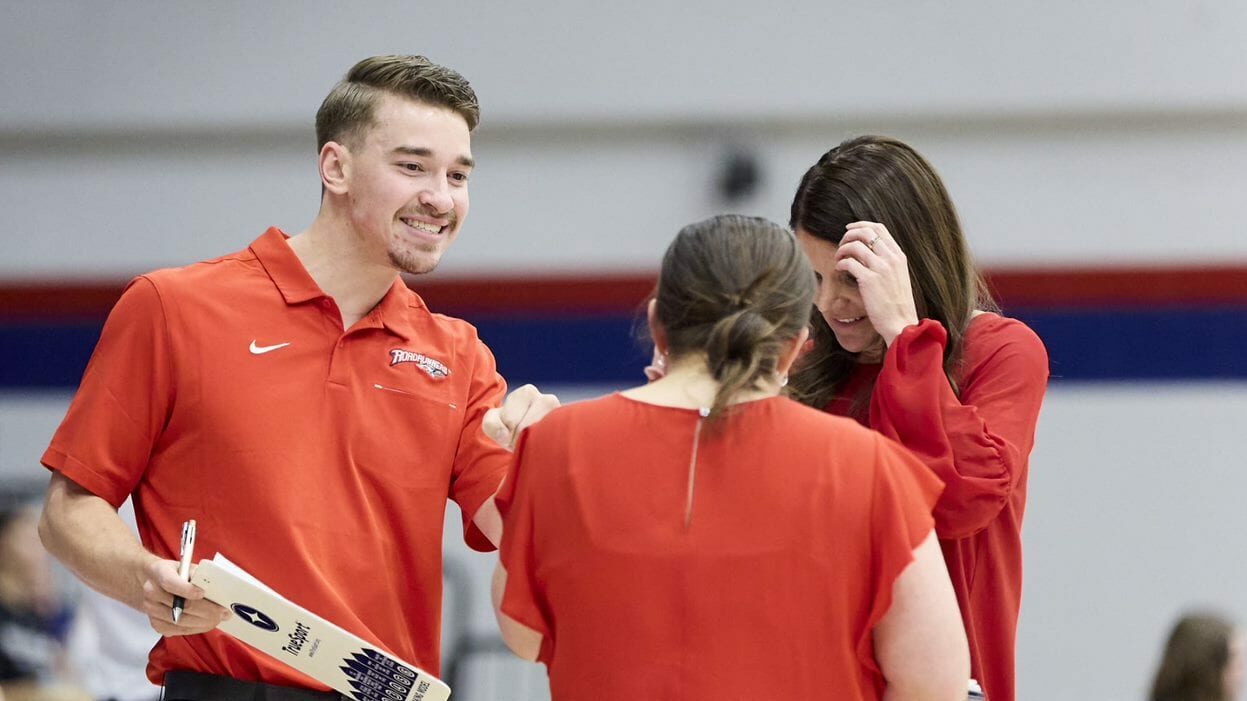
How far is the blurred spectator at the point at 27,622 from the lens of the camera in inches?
199

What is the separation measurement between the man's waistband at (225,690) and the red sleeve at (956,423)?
0.88 m

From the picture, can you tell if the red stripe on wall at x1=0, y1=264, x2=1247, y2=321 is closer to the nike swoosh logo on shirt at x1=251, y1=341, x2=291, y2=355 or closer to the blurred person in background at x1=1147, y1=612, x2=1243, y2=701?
the blurred person in background at x1=1147, y1=612, x2=1243, y2=701

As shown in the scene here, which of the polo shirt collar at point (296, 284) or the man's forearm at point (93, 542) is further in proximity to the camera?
the polo shirt collar at point (296, 284)

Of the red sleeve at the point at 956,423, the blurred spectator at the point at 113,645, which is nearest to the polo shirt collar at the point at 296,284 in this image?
the red sleeve at the point at 956,423

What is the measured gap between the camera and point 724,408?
1.72 metres

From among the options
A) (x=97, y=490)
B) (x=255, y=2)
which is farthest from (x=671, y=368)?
(x=255, y=2)

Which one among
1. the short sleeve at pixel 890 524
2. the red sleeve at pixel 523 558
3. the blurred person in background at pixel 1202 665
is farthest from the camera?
the blurred person in background at pixel 1202 665

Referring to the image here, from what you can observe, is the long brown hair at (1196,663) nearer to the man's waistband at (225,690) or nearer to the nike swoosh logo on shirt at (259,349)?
the man's waistband at (225,690)

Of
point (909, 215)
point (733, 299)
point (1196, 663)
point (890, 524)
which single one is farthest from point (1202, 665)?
point (733, 299)

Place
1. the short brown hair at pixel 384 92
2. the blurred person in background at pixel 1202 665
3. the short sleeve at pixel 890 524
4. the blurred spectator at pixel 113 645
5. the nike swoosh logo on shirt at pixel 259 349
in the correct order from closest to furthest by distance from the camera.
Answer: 1. the short sleeve at pixel 890 524
2. the nike swoosh logo on shirt at pixel 259 349
3. the short brown hair at pixel 384 92
4. the blurred person in background at pixel 1202 665
5. the blurred spectator at pixel 113 645

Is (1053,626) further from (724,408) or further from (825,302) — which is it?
(724,408)

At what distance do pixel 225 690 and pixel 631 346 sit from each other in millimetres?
4353

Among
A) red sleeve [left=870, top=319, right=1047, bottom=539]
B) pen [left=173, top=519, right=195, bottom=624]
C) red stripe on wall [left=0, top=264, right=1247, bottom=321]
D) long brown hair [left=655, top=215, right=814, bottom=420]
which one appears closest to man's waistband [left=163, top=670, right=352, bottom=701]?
pen [left=173, top=519, right=195, bottom=624]

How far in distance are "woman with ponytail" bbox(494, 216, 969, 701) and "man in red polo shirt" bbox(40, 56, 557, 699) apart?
44 cm
